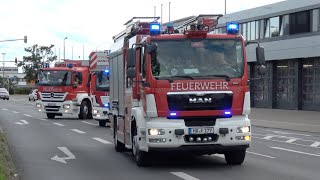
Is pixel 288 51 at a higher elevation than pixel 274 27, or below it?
below

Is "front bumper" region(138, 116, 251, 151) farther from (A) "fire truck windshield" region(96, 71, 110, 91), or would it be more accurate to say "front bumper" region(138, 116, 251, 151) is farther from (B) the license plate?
(A) "fire truck windshield" region(96, 71, 110, 91)

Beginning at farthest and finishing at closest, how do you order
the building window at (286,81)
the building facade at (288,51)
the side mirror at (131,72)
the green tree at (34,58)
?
1. the green tree at (34,58)
2. the building window at (286,81)
3. the building facade at (288,51)
4. the side mirror at (131,72)

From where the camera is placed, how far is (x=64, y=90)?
31.8 metres

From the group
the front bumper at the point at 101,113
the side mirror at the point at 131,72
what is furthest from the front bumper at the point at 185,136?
the front bumper at the point at 101,113

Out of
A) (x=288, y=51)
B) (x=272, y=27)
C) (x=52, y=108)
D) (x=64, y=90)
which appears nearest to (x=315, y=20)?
(x=288, y=51)

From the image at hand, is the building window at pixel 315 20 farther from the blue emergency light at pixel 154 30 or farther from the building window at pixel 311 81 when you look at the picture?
the blue emergency light at pixel 154 30

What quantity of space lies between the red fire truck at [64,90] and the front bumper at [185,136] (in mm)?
20764

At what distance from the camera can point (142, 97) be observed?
1184 cm

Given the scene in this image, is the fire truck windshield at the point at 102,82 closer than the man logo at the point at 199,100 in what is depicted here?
No

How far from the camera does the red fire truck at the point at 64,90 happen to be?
31891mm

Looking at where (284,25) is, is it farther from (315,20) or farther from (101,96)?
(101,96)

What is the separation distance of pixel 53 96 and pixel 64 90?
0.82 m

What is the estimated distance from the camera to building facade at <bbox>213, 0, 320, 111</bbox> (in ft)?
142

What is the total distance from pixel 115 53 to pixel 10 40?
4774cm
